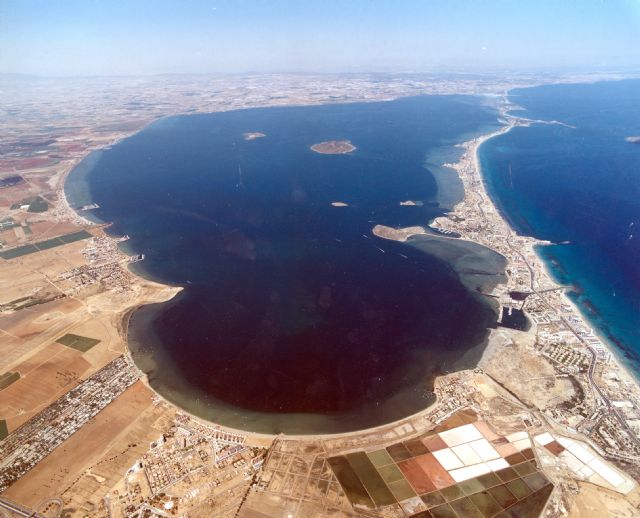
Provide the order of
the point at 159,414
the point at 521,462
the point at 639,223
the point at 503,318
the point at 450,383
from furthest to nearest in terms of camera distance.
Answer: the point at 639,223 < the point at 503,318 < the point at 450,383 < the point at 159,414 < the point at 521,462

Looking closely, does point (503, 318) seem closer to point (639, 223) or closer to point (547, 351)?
point (547, 351)

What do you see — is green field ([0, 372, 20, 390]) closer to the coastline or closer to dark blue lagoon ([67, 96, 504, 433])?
the coastline

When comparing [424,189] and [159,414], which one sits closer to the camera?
[159,414]

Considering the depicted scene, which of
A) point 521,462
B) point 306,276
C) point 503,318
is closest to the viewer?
point 521,462

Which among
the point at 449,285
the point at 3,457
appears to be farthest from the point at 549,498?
the point at 3,457

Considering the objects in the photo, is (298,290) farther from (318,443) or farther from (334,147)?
(334,147)

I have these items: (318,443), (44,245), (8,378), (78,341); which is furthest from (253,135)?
(318,443)

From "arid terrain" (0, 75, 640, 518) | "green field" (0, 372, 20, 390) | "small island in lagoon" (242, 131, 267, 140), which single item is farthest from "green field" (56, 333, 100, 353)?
"small island in lagoon" (242, 131, 267, 140)
